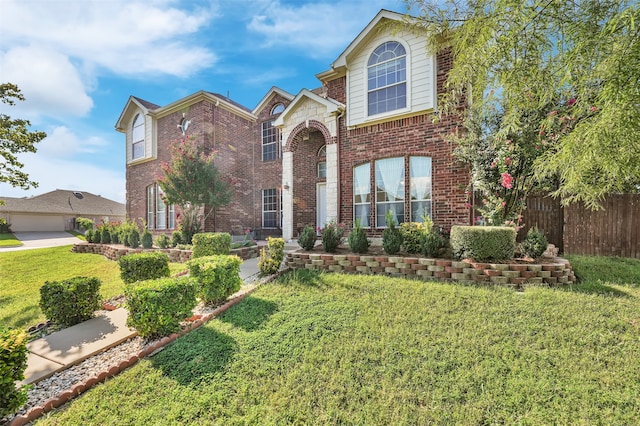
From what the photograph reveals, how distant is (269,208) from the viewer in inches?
544

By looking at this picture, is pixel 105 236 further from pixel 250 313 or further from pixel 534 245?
pixel 534 245

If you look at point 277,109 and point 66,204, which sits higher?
point 277,109

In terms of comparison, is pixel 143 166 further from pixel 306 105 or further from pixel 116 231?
pixel 306 105

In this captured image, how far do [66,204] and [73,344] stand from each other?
39803 mm

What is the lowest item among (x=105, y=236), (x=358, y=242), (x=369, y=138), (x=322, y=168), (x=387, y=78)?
(x=105, y=236)

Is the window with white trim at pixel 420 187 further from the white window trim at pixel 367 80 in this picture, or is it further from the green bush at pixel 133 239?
the green bush at pixel 133 239

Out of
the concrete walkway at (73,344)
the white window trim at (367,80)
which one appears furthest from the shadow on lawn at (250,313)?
the white window trim at (367,80)

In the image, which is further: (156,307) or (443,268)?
(443,268)

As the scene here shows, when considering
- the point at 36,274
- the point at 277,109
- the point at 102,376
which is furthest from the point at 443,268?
the point at 36,274

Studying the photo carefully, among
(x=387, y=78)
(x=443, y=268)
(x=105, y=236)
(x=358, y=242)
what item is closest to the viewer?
(x=443, y=268)

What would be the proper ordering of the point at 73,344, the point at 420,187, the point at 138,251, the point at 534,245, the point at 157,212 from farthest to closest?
the point at 157,212 → the point at 138,251 → the point at 420,187 → the point at 534,245 → the point at 73,344

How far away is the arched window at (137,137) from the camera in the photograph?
47.8ft

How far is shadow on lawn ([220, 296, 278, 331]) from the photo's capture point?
4094 mm

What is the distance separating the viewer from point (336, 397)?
8.53ft
